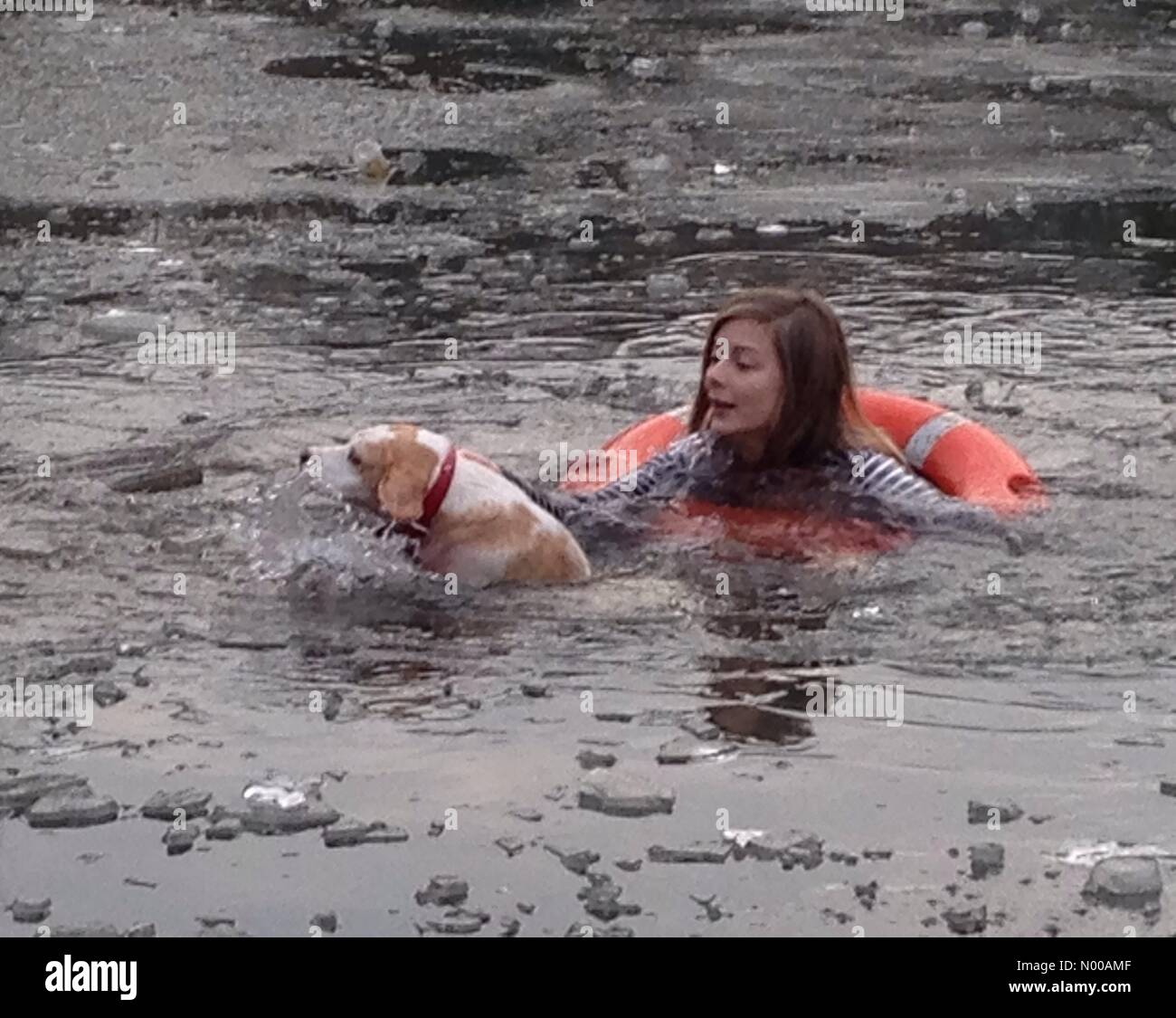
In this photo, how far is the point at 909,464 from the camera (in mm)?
8008

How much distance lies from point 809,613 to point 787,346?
105cm

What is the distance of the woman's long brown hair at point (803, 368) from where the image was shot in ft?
24.3

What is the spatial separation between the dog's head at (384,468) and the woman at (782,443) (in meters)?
0.88

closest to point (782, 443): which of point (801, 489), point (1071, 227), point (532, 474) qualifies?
point (801, 489)

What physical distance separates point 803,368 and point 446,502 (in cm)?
140

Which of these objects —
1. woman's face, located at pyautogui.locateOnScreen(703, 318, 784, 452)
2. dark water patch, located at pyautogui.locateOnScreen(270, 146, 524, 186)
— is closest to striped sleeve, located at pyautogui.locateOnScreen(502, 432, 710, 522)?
woman's face, located at pyautogui.locateOnScreen(703, 318, 784, 452)

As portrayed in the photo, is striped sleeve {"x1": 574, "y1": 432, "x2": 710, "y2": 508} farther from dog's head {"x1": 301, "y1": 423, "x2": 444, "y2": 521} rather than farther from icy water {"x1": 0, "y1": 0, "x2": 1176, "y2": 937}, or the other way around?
dog's head {"x1": 301, "y1": 423, "x2": 444, "y2": 521}

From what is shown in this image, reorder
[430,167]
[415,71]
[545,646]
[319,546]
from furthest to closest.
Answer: [415,71], [430,167], [319,546], [545,646]

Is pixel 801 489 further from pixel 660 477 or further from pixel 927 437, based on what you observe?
pixel 927 437

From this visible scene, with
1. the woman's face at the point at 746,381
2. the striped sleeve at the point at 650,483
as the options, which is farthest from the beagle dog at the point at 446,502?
the woman's face at the point at 746,381

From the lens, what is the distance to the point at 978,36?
1822 cm

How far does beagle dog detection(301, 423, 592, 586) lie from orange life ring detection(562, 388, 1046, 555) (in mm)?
704

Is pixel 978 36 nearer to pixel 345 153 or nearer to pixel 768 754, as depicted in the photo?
pixel 345 153
